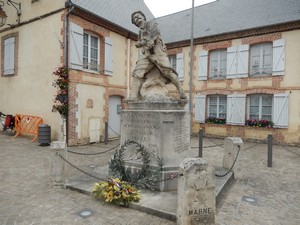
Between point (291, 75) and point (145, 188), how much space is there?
9.78 metres

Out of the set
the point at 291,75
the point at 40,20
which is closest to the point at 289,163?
the point at 291,75

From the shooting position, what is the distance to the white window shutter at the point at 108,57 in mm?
10562

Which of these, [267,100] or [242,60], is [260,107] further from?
[242,60]

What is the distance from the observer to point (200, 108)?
1287 centimetres

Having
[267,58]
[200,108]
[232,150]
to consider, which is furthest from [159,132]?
[267,58]

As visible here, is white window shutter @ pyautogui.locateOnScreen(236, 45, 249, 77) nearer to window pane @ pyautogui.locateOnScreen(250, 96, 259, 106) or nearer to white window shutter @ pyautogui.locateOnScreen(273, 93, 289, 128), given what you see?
window pane @ pyautogui.locateOnScreen(250, 96, 259, 106)

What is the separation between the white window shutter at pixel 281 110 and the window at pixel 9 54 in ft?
43.8

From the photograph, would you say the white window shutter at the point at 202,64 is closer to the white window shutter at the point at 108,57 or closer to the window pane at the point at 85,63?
the white window shutter at the point at 108,57

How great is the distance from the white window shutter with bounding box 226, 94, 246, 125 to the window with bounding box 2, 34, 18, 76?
11581 millimetres

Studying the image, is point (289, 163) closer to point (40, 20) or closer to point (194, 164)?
point (194, 164)

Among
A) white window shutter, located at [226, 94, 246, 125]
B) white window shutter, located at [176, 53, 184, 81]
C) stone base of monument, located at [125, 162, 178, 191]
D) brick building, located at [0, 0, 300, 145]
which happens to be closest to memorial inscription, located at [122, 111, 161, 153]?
stone base of monument, located at [125, 162, 178, 191]

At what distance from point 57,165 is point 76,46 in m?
6.22

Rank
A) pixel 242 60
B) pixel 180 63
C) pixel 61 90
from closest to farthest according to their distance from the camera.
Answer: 1. pixel 61 90
2. pixel 242 60
3. pixel 180 63

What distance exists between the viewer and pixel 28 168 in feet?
18.4
